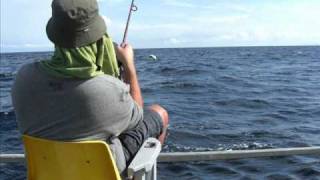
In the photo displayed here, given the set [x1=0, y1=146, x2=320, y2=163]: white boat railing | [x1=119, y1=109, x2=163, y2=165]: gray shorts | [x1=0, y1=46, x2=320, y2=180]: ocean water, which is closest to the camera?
[x1=119, y1=109, x2=163, y2=165]: gray shorts

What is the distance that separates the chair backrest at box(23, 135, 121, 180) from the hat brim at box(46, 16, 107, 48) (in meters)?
0.48

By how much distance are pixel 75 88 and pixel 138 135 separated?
1.86ft

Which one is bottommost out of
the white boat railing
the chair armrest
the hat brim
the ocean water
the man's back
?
the ocean water

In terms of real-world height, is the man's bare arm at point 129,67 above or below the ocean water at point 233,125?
above

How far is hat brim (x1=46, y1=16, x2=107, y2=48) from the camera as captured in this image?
106 inches

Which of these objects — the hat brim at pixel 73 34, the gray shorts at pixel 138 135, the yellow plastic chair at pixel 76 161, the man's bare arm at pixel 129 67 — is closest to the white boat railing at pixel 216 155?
the gray shorts at pixel 138 135

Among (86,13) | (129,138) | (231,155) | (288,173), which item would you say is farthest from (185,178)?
(86,13)

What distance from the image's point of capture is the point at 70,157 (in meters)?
2.64

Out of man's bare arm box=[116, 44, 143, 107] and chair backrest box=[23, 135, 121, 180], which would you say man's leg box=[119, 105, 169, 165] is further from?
chair backrest box=[23, 135, 121, 180]

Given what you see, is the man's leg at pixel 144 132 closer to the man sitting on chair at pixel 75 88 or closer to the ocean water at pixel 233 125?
the man sitting on chair at pixel 75 88

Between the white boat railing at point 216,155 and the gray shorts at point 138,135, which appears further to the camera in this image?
the white boat railing at point 216,155

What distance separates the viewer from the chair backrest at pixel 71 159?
2.60 m

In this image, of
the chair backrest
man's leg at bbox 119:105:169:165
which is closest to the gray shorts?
man's leg at bbox 119:105:169:165

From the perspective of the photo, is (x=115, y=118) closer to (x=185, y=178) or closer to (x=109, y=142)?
(x=109, y=142)
